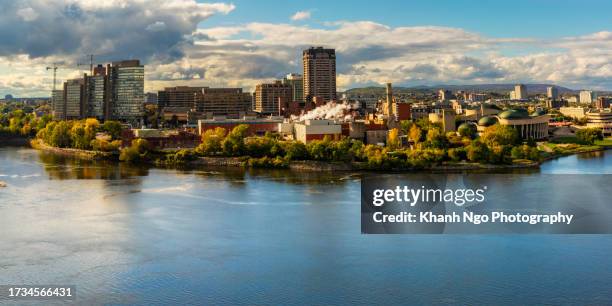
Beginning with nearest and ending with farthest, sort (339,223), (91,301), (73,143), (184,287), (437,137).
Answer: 1. (91,301)
2. (184,287)
3. (339,223)
4. (437,137)
5. (73,143)

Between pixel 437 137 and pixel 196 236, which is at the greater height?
pixel 437 137

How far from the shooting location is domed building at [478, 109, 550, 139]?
23281 millimetres

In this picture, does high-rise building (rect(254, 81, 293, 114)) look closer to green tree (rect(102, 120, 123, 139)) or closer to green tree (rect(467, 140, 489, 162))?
green tree (rect(102, 120, 123, 139))

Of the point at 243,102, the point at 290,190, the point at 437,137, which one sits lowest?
the point at 290,190

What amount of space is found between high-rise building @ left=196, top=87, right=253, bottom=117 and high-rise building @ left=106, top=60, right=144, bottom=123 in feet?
13.2

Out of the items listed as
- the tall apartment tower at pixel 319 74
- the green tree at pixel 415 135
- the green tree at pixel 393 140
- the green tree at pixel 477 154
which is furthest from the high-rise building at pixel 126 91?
the green tree at pixel 477 154

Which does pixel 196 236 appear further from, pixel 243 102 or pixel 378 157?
pixel 243 102

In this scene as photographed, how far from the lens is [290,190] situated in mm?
12250

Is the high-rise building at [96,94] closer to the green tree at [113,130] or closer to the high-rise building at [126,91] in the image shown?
the high-rise building at [126,91]

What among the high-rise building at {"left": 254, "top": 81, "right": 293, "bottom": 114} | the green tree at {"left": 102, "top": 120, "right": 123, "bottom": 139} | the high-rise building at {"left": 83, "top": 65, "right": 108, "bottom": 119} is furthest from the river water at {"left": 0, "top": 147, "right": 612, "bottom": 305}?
the high-rise building at {"left": 254, "top": 81, "right": 293, "bottom": 114}

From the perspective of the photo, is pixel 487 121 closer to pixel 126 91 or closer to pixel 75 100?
pixel 126 91

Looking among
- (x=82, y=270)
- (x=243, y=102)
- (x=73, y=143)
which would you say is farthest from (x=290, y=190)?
(x=243, y=102)

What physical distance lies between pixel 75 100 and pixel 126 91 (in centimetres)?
320

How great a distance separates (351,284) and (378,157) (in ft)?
30.5
